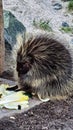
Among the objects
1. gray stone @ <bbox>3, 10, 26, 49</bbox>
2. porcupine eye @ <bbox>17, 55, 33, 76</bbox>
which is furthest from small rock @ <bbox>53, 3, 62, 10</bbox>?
porcupine eye @ <bbox>17, 55, 33, 76</bbox>

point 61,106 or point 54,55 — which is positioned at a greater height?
point 54,55

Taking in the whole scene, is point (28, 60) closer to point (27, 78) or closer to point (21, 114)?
point (27, 78)

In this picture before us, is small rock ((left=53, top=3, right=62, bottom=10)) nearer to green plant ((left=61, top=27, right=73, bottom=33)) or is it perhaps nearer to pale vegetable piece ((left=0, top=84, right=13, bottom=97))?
green plant ((left=61, top=27, right=73, bottom=33))

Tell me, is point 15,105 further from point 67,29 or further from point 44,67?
point 67,29

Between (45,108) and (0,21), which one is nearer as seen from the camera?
(45,108)

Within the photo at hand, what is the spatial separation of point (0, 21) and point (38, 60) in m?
1.02

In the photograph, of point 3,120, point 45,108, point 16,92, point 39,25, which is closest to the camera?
point 3,120

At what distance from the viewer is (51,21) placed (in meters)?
8.80

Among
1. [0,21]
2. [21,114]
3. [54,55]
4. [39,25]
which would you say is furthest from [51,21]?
[21,114]

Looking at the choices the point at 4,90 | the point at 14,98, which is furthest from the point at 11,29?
the point at 14,98

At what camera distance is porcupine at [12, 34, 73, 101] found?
4.51 m

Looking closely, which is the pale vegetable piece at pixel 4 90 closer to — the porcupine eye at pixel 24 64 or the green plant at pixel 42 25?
the porcupine eye at pixel 24 64

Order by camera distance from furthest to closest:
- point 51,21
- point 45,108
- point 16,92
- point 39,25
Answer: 1. point 51,21
2. point 39,25
3. point 16,92
4. point 45,108

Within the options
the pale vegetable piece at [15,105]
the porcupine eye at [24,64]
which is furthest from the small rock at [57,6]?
the pale vegetable piece at [15,105]
